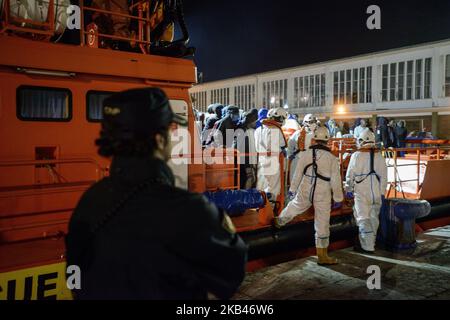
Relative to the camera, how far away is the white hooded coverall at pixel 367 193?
6.30 m

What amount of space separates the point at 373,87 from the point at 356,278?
27389mm

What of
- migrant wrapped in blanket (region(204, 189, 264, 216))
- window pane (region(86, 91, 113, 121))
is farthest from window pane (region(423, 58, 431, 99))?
window pane (region(86, 91, 113, 121))

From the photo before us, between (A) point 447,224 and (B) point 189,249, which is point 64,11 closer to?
(B) point 189,249

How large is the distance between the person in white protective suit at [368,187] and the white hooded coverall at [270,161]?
1.30 metres

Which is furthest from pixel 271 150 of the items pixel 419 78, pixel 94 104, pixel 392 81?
pixel 392 81

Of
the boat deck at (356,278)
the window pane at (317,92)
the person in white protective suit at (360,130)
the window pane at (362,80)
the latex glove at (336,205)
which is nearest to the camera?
the boat deck at (356,278)

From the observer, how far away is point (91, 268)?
5.32 feet

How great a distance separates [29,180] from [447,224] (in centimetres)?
816

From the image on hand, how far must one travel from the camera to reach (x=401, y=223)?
6422mm

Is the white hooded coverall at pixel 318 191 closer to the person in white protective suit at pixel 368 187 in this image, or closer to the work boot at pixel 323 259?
the work boot at pixel 323 259

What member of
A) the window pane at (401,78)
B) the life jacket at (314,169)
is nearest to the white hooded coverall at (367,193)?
the life jacket at (314,169)

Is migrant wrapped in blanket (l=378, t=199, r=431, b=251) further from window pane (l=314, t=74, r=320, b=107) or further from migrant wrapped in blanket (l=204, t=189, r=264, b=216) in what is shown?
window pane (l=314, t=74, r=320, b=107)

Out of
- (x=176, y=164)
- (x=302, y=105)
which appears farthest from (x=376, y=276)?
(x=302, y=105)
